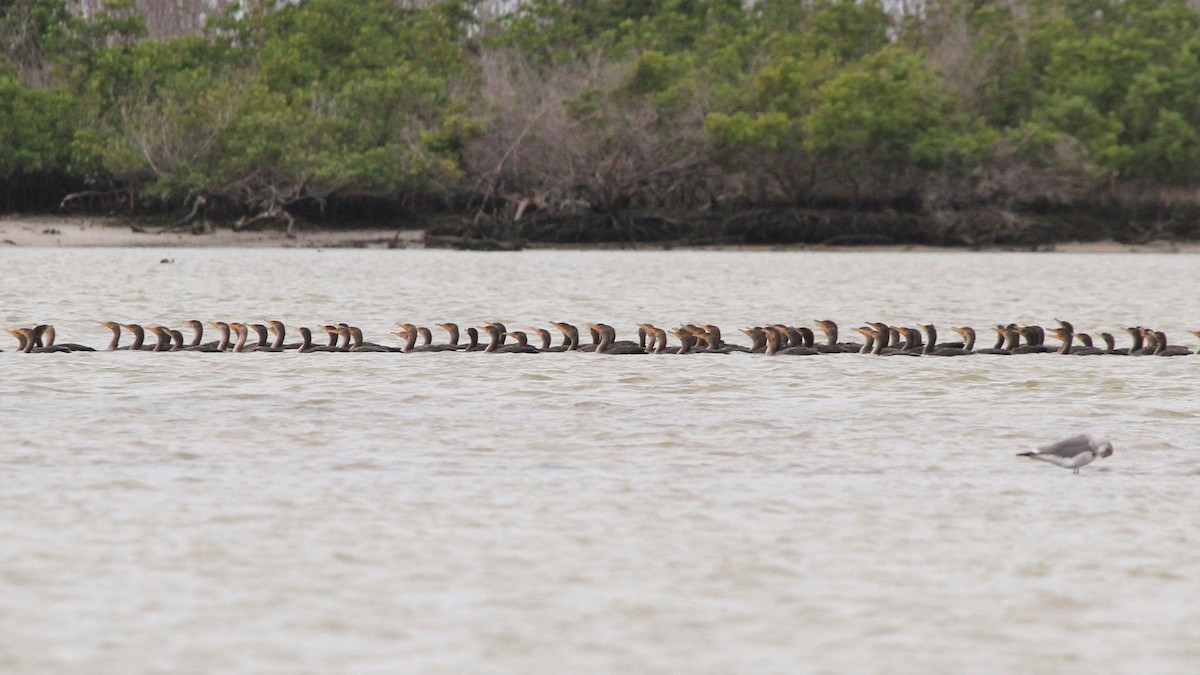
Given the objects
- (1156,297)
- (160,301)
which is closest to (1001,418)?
(160,301)

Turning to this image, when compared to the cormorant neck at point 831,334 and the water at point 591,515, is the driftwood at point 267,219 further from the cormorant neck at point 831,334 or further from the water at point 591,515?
the water at point 591,515

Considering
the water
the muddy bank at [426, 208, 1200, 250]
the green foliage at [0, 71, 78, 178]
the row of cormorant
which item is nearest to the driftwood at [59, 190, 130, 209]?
the green foliage at [0, 71, 78, 178]

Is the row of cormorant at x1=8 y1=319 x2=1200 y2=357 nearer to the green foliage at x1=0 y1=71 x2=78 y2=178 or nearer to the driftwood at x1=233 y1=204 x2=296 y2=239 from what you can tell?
the driftwood at x1=233 y1=204 x2=296 y2=239

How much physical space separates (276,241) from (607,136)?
1318 cm

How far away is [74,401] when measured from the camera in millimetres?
15969

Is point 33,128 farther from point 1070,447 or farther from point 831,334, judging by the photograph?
point 1070,447

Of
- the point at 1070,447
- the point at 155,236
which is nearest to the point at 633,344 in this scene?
the point at 1070,447

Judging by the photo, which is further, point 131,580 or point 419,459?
point 419,459

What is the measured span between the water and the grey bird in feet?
0.44

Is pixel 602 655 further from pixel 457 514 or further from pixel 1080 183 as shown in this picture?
pixel 1080 183

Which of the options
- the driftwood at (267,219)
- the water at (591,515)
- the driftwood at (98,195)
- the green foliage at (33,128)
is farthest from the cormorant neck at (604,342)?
the green foliage at (33,128)

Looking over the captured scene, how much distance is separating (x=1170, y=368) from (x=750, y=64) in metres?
61.8

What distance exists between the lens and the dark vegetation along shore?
217 feet

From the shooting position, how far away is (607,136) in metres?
66.2
